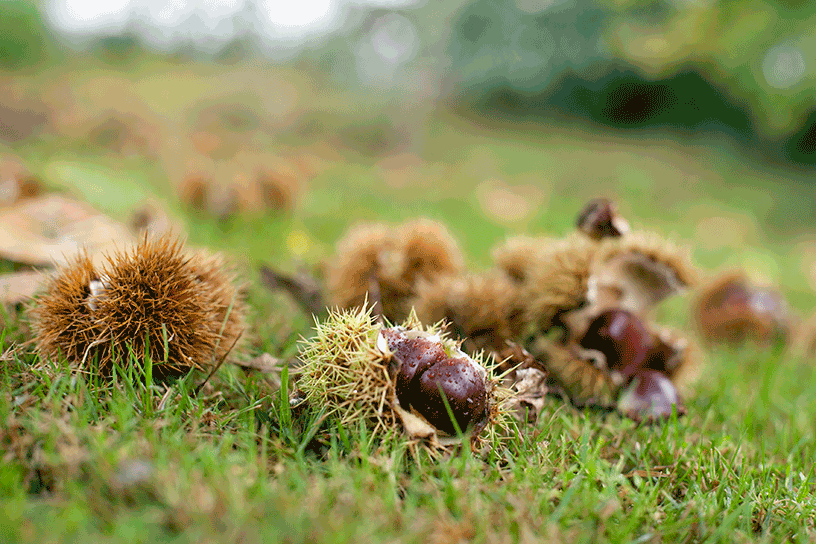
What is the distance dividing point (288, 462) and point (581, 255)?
3.76 feet

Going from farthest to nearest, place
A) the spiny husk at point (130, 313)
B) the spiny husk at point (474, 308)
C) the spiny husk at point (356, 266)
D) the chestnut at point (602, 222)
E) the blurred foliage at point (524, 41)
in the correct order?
the blurred foliage at point (524, 41)
the spiny husk at point (356, 266)
the chestnut at point (602, 222)
the spiny husk at point (474, 308)
the spiny husk at point (130, 313)

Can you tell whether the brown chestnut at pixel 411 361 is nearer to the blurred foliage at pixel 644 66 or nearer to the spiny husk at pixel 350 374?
the spiny husk at pixel 350 374

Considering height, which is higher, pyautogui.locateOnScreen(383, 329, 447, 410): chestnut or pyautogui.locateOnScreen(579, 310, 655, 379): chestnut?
pyautogui.locateOnScreen(383, 329, 447, 410): chestnut

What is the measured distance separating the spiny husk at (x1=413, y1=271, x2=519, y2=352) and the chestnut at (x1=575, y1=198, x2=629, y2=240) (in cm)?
33

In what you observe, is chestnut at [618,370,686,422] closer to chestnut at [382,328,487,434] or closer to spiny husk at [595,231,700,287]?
spiny husk at [595,231,700,287]

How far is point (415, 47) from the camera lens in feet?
30.6

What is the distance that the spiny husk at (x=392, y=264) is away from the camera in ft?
6.69

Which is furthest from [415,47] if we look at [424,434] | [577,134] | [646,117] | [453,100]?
[424,434]

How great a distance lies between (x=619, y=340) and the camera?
1.82 meters

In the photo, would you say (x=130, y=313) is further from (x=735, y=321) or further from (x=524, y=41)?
(x=524, y=41)

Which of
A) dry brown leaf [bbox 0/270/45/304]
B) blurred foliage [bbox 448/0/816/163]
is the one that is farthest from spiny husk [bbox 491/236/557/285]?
blurred foliage [bbox 448/0/816/163]

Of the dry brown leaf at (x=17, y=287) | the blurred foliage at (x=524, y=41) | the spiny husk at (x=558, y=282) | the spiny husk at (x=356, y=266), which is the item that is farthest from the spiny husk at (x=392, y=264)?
the blurred foliage at (x=524, y=41)

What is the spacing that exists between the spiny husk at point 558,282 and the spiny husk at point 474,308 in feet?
0.22

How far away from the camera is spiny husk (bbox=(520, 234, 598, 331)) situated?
1791 mm
